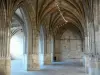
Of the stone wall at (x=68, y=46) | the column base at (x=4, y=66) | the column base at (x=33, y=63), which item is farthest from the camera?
the stone wall at (x=68, y=46)

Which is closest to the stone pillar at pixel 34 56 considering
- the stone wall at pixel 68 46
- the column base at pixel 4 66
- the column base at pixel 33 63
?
→ the column base at pixel 33 63

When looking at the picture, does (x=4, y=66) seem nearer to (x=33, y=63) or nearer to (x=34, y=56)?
(x=33, y=63)

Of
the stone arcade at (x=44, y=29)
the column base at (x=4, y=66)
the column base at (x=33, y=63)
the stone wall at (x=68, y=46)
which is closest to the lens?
the stone arcade at (x=44, y=29)

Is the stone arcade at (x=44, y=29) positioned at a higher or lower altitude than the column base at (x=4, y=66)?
higher

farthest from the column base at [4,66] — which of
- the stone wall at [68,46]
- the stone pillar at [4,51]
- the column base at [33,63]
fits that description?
the stone wall at [68,46]

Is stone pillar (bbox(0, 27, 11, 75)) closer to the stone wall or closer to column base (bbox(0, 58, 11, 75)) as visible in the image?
column base (bbox(0, 58, 11, 75))

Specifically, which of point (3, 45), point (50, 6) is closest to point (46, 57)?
point (50, 6)

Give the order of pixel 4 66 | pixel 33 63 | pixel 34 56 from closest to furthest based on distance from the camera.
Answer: pixel 4 66 → pixel 33 63 → pixel 34 56

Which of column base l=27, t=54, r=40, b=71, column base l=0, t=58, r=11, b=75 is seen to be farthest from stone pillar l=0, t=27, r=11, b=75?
column base l=27, t=54, r=40, b=71

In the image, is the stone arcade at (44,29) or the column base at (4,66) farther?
the column base at (4,66)

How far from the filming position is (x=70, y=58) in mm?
41625

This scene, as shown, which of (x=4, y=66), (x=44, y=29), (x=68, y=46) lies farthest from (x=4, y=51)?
(x=68, y=46)

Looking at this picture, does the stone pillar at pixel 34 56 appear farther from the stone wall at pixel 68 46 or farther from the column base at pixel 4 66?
the stone wall at pixel 68 46

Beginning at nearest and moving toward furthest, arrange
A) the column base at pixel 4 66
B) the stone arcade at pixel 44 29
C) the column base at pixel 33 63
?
1. the stone arcade at pixel 44 29
2. the column base at pixel 4 66
3. the column base at pixel 33 63
